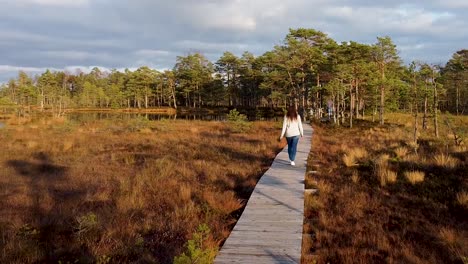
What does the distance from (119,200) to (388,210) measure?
5706 mm

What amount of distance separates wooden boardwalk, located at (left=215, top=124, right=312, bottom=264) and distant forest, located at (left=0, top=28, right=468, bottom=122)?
10899 mm

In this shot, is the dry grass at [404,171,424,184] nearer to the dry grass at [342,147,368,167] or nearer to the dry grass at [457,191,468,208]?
the dry grass at [457,191,468,208]

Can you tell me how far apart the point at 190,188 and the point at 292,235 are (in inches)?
151

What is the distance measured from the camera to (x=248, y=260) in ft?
16.6

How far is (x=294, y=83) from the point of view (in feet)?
147

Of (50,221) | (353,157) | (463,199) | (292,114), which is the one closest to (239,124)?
(353,157)

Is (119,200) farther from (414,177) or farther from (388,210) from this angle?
(414,177)

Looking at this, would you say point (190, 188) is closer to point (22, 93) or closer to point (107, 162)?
point (107, 162)

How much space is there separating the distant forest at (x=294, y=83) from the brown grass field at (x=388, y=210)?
7338 millimetres

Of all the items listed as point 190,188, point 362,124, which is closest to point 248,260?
point 190,188

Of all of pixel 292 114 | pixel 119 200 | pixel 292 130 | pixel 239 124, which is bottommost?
pixel 119 200

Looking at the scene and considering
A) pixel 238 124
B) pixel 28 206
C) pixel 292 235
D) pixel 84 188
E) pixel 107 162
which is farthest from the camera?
pixel 238 124

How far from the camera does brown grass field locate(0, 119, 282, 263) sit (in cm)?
571

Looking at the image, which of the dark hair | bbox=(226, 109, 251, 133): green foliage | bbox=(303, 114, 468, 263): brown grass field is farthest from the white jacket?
bbox=(226, 109, 251, 133): green foliage
